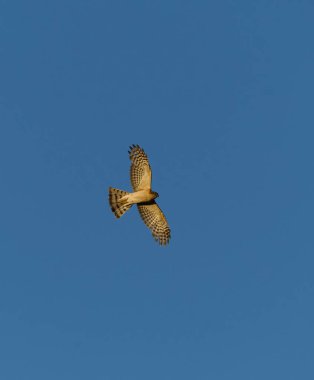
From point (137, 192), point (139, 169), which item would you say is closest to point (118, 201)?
point (137, 192)

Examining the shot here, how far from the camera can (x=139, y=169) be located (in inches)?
1475

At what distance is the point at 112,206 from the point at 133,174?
2284 mm

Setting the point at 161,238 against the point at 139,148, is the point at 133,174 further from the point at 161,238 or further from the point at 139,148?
the point at 161,238

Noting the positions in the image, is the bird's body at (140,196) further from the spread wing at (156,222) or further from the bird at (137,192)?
the spread wing at (156,222)

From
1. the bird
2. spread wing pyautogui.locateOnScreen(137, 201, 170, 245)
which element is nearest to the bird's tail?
the bird

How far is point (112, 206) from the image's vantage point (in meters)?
37.2

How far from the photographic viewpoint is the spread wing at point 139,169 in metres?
37.2

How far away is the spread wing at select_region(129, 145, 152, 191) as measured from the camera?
3722 cm

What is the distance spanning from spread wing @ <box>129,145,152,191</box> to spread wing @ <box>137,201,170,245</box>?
1452mm

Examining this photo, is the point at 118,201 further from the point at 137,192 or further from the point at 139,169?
the point at 139,169

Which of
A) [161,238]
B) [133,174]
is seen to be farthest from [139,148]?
[161,238]

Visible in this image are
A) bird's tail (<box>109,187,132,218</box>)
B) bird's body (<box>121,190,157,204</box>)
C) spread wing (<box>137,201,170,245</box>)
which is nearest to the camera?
bird's body (<box>121,190,157,204</box>)

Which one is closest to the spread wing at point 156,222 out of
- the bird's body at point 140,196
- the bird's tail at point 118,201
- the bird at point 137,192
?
the bird at point 137,192

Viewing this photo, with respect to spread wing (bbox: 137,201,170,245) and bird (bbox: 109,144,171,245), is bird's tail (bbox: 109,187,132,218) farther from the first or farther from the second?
spread wing (bbox: 137,201,170,245)
